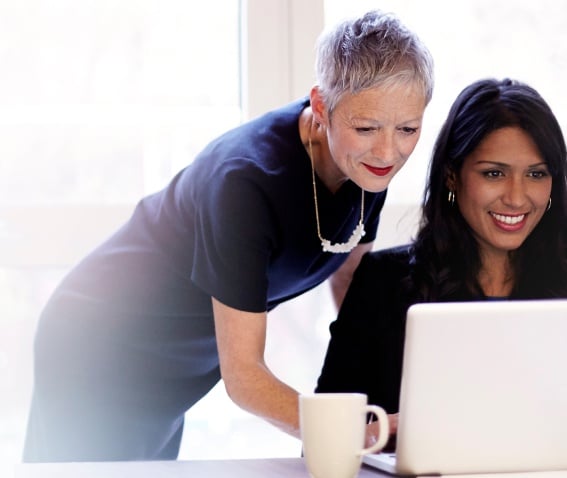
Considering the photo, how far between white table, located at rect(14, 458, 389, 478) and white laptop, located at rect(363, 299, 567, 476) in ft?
0.52

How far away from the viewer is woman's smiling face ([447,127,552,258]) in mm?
1964

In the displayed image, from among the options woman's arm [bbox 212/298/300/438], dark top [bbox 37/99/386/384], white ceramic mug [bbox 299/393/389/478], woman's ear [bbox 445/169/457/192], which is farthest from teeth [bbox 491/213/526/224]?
white ceramic mug [bbox 299/393/389/478]

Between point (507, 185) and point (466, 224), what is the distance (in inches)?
4.8

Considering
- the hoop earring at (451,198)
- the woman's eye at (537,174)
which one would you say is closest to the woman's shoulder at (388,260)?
the hoop earring at (451,198)

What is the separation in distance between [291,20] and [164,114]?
434 mm

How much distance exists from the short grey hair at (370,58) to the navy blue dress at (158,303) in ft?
0.56

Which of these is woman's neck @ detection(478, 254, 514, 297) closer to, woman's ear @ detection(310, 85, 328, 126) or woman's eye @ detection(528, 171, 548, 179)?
woman's eye @ detection(528, 171, 548, 179)

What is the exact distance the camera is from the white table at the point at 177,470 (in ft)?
4.41

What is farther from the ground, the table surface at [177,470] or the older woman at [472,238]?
the older woman at [472,238]

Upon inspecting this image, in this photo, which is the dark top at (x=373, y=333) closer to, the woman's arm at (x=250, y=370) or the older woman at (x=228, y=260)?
the older woman at (x=228, y=260)

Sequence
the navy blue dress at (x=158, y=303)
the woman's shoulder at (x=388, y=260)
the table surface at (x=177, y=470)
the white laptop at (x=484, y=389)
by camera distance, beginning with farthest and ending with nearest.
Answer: the woman's shoulder at (x=388, y=260) → the navy blue dress at (x=158, y=303) → the table surface at (x=177, y=470) → the white laptop at (x=484, y=389)

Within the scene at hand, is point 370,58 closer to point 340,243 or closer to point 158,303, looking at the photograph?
point 340,243

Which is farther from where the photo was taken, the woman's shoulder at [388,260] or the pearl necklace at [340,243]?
the woman's shoulder at [388,260]

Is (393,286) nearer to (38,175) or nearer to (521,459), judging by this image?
(521,459)
